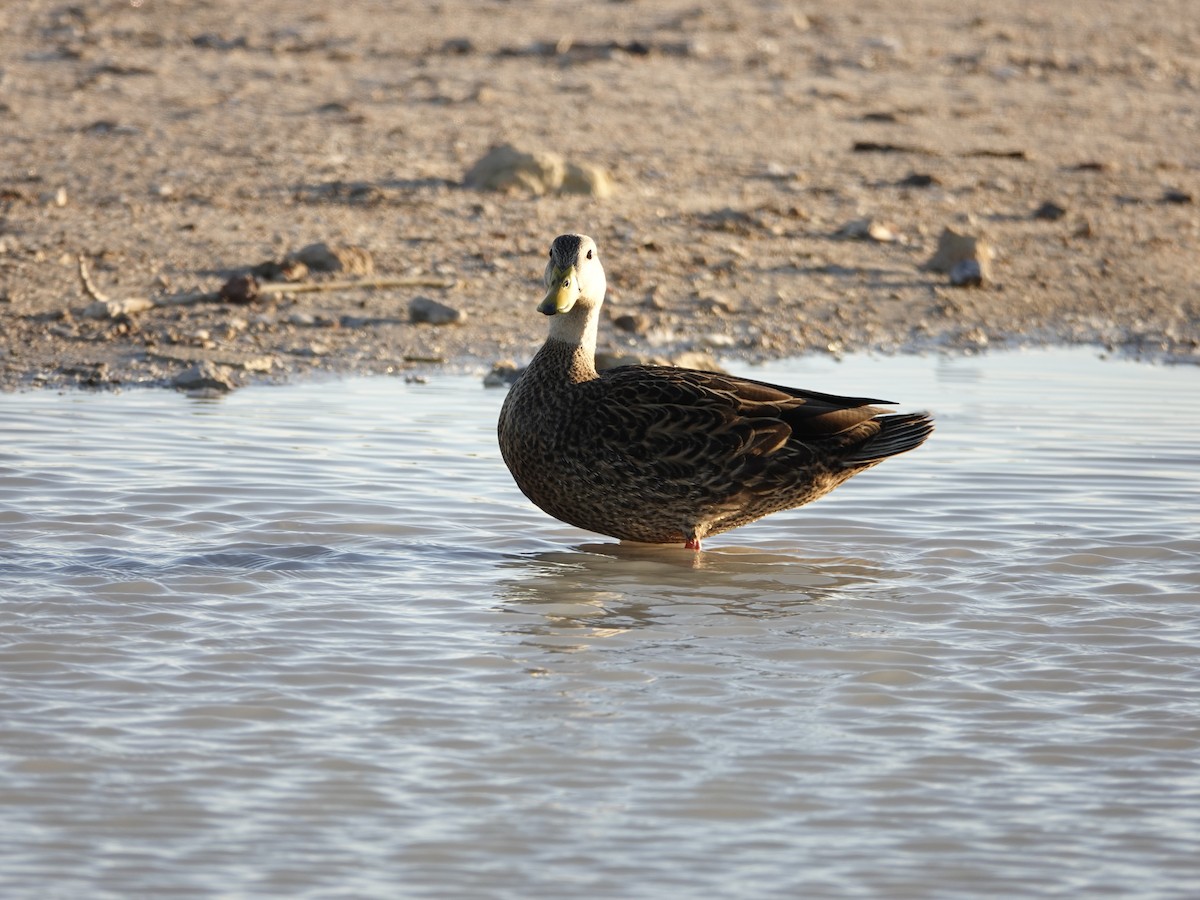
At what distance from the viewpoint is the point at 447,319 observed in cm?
1222

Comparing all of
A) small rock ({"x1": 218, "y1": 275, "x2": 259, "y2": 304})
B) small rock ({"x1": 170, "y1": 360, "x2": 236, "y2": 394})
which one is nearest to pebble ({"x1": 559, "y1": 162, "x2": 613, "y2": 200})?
small rock ({"x1": 218, "y1": 275, "x2": 259, "y2": 304})

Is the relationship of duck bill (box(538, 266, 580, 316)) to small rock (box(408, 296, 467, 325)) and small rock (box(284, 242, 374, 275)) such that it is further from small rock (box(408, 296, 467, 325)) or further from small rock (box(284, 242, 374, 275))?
small rock (box(284, 242, 374, 275))

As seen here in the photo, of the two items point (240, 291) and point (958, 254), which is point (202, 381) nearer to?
point (240, 291)

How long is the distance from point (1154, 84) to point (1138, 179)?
4.55 meters

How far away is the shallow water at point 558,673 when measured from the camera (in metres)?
5.01

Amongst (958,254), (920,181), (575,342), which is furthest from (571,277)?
(920,181)

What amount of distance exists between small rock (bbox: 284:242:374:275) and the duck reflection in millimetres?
4738

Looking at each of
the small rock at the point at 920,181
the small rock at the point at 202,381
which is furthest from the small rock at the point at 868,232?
the small rock at the point at 202,381

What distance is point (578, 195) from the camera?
14914 millimetres

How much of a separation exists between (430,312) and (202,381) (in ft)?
6.14

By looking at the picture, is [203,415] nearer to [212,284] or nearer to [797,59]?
[212,284]

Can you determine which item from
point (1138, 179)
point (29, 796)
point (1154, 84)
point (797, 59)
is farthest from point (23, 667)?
point (1154, 84)

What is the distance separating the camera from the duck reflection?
7.21 m

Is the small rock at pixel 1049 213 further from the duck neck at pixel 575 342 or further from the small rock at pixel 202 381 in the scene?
the duck neck at pixel 575 342
